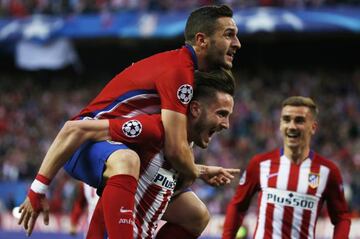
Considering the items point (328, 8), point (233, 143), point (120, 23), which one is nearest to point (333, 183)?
point (233, 143)

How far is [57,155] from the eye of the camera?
16.5ft

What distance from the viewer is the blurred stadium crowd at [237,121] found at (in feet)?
54.8

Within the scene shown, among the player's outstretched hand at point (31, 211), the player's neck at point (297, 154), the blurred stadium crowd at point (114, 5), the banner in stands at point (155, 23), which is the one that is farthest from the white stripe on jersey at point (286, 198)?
the banner in stands at point (155, 23)

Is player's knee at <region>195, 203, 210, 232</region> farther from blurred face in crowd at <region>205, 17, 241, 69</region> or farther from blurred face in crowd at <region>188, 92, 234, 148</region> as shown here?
blurred face in crowd at <region>205, 17, 241, 69</region>

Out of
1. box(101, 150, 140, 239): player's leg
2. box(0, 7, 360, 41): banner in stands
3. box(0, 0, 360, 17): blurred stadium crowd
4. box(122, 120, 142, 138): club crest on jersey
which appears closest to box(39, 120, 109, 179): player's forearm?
box(122, 120, 142, 138): club crest on jersey

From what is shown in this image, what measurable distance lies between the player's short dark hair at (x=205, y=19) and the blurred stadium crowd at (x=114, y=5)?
1392cm

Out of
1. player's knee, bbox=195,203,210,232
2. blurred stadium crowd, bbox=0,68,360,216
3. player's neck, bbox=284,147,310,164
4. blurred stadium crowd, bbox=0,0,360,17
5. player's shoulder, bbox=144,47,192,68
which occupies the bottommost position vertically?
player's knee, bbox=195,203,210,232

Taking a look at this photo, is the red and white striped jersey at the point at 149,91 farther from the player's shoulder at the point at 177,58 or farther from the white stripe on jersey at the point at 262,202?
the white stripe on jersey at the point at 262,202

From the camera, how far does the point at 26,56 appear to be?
23328 millimetres

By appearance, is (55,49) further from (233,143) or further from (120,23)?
(233,143)

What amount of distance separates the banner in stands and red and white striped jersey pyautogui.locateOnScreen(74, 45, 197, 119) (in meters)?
14.8

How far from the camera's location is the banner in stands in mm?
19859

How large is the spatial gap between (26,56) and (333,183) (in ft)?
57.3

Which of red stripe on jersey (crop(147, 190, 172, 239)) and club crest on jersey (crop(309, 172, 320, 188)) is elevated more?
club crest on jersey (crop(309, 172, 320, 188))
